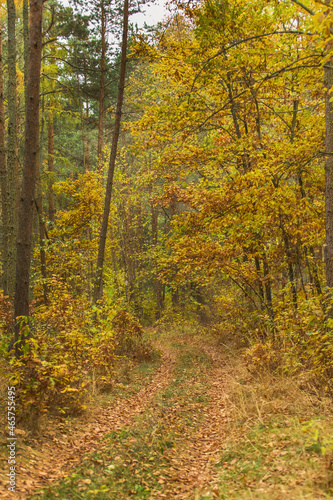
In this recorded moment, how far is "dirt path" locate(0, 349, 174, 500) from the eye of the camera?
13.3ft

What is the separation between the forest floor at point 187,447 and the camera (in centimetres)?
382

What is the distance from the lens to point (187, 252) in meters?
9.63

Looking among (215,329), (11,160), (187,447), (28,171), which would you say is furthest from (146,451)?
(215,329)

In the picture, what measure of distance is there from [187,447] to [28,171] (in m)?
5.09

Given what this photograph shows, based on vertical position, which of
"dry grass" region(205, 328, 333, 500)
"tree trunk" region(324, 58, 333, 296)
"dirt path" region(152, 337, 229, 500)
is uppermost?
"tree trunk" region(324, 58, 333, 296)

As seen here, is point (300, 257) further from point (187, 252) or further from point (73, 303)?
point (73, 303)

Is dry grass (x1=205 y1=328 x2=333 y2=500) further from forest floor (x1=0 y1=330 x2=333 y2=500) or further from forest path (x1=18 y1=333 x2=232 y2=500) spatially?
forest path (x1=18 y1=333 x2=232 y2=500)

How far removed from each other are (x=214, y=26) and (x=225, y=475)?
27.8ft

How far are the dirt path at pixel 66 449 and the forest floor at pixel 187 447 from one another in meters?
0.01

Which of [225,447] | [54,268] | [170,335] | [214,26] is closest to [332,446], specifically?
[225,447]

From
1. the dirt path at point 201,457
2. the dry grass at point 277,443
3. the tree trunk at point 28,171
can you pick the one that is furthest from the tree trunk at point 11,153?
the dry grass at point 277,443

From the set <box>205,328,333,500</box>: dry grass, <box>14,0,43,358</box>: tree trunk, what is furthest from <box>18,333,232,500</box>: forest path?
<box>14,0,43,358</box>: tree trunk

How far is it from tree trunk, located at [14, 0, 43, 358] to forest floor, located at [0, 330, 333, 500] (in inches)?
77.7

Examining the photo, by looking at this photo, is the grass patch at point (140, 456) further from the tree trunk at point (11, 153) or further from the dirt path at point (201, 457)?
the tree trunk at point (11, 153)
